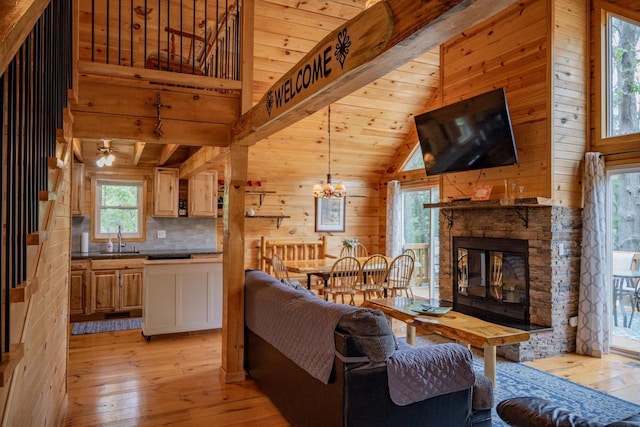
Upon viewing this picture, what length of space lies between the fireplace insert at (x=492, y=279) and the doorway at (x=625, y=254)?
3.03 feet

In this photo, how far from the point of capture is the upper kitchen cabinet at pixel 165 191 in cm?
652

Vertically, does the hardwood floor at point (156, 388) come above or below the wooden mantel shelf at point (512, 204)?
below

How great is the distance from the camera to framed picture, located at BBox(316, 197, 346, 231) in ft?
26.5

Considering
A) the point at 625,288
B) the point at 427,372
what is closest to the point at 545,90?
the point at 625,288

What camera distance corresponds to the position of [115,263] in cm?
591

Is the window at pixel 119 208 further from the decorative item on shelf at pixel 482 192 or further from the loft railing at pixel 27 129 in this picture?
the decorative item on shelf at pixel 482 192

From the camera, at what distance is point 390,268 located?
20.0ft

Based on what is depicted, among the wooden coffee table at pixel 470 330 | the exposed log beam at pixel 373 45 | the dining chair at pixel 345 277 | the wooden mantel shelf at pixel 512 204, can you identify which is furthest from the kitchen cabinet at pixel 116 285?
the exposed log beam at pixel 373 45

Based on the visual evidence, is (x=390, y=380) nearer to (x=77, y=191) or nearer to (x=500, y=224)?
(x=500, y=224)

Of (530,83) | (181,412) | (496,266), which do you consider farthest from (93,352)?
(530,83)

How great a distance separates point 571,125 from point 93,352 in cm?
560

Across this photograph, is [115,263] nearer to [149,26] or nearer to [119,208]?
[119,208]

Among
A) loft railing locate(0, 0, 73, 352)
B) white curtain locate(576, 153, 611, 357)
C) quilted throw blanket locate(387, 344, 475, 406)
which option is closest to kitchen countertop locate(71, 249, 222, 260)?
loft railing locate(0, 0, 73, 352)

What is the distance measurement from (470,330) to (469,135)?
245 centimetres
